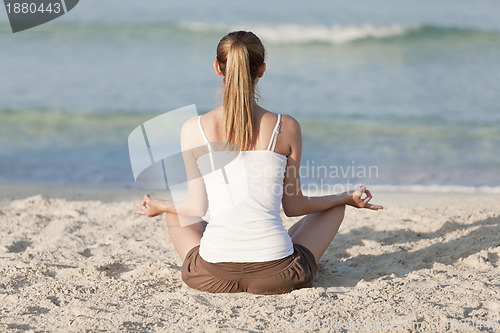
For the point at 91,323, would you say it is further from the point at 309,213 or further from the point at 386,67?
the point at 386,67

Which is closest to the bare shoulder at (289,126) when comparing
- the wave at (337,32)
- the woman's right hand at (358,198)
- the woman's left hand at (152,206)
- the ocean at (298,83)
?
the ocean at (298,83)

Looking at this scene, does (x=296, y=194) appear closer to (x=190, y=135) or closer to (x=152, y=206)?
(x=190, y=135)

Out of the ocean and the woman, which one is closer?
the woman

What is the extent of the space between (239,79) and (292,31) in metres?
13.2

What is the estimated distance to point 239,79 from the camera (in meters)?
2.73

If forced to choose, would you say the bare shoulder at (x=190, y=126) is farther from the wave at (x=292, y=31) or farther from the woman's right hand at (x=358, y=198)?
the wave at (x=292, y=31)

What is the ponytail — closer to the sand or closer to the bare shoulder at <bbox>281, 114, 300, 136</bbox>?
the bare shoulder at <bbox>281, 114, 300, 136</bbox>

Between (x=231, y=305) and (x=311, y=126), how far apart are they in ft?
19.6

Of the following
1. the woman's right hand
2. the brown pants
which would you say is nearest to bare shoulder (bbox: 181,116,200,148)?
the brown pants

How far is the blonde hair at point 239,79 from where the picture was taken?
2.72 metres

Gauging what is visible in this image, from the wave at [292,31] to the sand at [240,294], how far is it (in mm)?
10533

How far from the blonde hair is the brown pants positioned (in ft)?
2.06

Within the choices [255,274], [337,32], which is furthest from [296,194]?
[337,32]

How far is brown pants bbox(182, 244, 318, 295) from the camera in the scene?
2.93m
